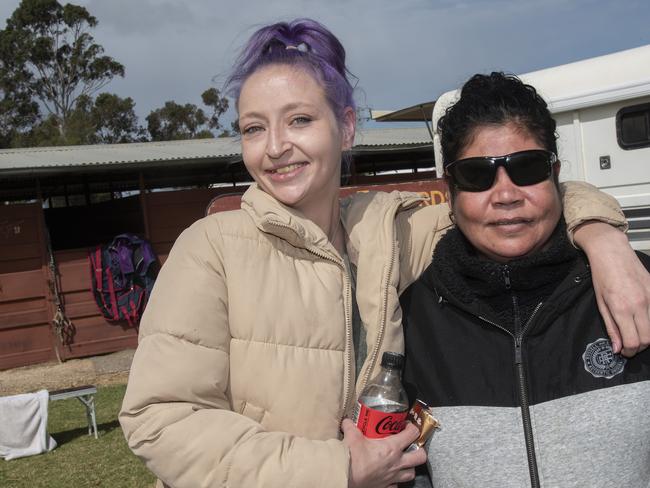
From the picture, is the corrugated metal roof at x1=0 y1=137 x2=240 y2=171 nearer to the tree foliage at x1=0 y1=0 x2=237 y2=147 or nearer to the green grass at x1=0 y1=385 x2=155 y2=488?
the green grass at x1=0 y1=385 x2=155 y2=488

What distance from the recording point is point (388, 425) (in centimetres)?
160

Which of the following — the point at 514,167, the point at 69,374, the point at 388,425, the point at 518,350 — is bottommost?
the point at 69,374

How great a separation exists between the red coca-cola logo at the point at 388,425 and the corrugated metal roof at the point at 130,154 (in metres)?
7.84

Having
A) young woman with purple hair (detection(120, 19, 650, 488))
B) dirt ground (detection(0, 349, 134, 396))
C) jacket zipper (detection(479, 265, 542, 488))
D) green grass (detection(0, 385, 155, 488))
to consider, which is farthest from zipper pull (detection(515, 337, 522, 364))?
dirt ground (detection(0, 349, 134, 396))

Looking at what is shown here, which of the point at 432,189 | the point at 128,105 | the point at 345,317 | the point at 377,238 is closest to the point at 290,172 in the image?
the point at 377,238

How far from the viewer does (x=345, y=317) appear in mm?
1713

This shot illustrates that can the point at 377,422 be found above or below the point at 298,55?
A: below

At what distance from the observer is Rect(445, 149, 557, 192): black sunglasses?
1.75 meters

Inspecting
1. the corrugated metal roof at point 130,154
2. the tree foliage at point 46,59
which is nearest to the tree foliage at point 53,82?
the tree foliage at point 46,59

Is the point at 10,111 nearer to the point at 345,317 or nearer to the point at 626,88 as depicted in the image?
the point at 626,88

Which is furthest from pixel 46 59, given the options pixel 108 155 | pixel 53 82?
pixel 108 155

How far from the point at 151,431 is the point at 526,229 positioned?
3.44 feet

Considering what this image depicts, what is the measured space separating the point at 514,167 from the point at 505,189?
61 mm

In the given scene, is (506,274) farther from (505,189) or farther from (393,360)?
→ (393,360)
